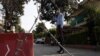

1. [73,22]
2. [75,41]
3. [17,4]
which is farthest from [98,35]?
[73,22]

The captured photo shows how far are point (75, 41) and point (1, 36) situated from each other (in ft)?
62.2

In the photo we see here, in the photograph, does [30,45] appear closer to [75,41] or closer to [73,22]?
[75,41]

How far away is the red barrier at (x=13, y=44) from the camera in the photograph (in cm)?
734

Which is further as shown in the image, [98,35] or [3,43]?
[98,35]

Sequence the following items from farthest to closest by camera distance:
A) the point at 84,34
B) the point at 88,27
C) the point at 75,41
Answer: the point at 75,41 < the point at 84,34 < the point at 88,27

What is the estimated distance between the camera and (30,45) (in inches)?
298

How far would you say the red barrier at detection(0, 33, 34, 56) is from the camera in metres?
7.34

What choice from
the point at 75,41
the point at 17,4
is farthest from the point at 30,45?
the point at 75,41

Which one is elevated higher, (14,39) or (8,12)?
(8,12)

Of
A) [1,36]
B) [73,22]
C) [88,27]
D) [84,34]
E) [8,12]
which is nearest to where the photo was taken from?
[1,36]

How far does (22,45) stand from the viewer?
7488mm

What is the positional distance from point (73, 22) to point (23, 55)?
3840 cm

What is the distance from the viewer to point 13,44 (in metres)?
7.45

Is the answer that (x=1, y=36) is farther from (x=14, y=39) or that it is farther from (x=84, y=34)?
(x=84, y=34)
